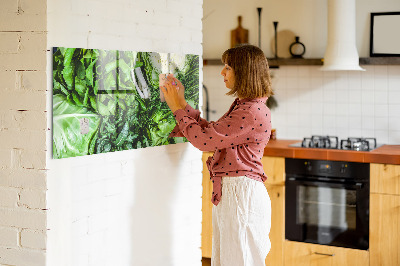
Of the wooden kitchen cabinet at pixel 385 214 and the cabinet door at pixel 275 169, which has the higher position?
the cabinet door at pixel 275 169

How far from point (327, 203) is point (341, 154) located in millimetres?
385

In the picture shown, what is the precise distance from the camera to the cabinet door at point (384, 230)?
400 centimetres

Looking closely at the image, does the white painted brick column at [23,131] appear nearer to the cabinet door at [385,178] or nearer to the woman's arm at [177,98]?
the woman's arm at [177,98]

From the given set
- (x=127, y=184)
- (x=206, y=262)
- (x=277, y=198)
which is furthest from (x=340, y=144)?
(x=127, y=184)

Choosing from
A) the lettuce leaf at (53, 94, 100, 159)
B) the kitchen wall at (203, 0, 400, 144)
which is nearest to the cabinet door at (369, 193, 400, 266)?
the kitchen wall at (203, 0, 400, 144)

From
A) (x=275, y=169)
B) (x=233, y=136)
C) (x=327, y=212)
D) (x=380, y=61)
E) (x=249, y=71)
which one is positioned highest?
(x=380, y=61)

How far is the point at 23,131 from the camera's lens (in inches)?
88.7

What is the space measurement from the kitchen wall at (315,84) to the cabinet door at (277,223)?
0.76 meters

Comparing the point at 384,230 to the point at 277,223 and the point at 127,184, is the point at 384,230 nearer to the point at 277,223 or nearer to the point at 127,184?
the point at 277,223

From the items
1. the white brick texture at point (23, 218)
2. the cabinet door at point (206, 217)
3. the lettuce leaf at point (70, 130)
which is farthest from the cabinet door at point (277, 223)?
the white brick texture at point (23, 218)

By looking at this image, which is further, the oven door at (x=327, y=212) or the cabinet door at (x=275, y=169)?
the cabinet door at (x=275, y=169)

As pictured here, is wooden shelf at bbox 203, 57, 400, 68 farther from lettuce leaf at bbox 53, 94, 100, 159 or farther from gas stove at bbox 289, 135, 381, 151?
lettuce leaf at bbox 53, 94, 100, 159

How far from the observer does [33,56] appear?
7.23 ft

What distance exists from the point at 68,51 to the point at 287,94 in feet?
9.84
